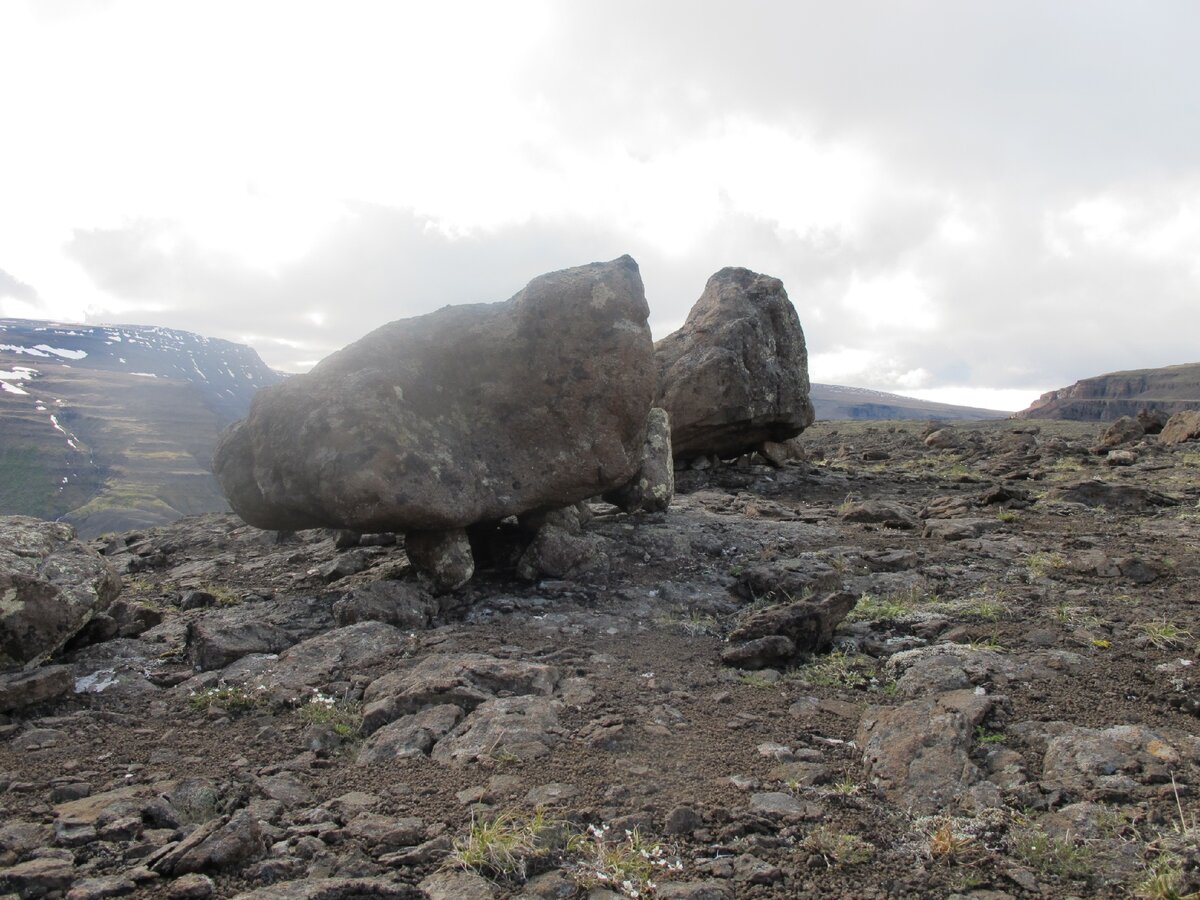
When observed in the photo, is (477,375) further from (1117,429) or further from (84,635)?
(1117,429)

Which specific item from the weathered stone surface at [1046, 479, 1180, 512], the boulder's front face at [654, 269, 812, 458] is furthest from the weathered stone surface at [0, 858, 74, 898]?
the weathered stone surface at [1046, 479, 1180, 512]

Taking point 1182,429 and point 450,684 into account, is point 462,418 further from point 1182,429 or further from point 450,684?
point 1182,429

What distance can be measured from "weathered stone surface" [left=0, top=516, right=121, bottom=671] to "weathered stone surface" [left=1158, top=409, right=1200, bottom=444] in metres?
28.4

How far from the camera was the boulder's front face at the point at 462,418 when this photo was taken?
361 inches

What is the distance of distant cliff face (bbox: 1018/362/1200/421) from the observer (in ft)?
509

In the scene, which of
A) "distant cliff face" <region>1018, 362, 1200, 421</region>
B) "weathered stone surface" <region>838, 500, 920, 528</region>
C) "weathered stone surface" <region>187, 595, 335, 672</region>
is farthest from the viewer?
"distant cliff face" <region>1018, 362, 1200, 421</region>

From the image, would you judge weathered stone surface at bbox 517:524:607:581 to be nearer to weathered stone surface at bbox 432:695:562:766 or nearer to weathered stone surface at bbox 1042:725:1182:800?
weathered stone surface at bbox 432:695:562:766

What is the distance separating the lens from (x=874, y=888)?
3908mm

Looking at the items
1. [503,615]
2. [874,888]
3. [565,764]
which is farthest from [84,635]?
[874,888]

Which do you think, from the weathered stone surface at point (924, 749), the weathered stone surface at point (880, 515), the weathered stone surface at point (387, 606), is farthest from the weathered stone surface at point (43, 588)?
the weathered stone surface at point (880, 515)

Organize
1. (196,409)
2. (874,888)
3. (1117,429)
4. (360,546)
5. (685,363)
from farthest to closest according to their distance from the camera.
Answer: (196,409)
(1117,429)
(685,363)
(360,546)
(874,888)

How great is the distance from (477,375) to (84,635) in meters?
5.35

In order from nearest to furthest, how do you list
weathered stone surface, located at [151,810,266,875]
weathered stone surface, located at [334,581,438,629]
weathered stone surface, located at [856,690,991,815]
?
weathered stone surface, located at [151,810,266,875] → weathered stone surface, located at [856,690,991,815] → weathered stone surface, located at [334,581,438,629]

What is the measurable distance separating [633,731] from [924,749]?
6.75 feet
